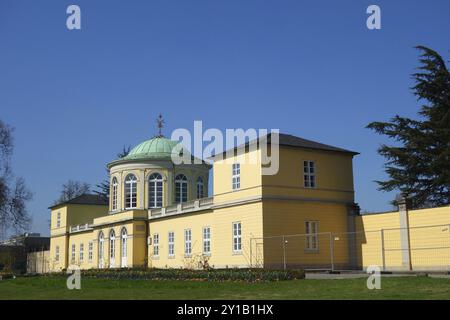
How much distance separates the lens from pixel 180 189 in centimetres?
5338

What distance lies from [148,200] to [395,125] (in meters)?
21.2

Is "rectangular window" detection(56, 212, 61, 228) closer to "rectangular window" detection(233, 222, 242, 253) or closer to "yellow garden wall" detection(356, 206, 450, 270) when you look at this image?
"rectangular window" detection(233, 222, 242, 253)

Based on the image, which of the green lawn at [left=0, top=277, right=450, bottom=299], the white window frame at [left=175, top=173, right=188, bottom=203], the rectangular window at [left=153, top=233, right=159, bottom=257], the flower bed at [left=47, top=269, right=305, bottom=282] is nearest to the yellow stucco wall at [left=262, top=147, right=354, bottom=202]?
the flower bed at [left=47, top=269, right=305, bottom=282]

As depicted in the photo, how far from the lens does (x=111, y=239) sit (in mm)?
52844

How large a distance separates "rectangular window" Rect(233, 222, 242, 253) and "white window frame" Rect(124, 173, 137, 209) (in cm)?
1803

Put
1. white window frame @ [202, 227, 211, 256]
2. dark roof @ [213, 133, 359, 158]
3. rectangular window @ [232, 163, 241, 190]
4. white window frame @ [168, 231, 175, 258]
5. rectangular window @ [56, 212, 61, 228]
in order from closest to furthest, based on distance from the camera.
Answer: dark roof @ [213, 133, 359, 158] → rectangular window @ [232, 163, 241, 190] → white window frame @ [202, 227, 211, 256] → white window frame @ [168, 231, 175, 258] → rectangular window @ [56, 212, 61, 228]

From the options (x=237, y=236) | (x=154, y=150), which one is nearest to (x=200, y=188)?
(x=154, y=150)

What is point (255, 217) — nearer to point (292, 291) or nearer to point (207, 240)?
point (207, 240)

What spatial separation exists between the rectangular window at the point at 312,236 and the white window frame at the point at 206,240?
292 inches

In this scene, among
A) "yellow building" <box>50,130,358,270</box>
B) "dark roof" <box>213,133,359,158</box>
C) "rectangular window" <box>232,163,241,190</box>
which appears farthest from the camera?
"rectangular window" <box>232,163,241,190</box>

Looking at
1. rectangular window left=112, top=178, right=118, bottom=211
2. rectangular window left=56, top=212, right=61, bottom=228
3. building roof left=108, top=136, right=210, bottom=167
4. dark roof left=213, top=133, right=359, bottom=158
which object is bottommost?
rectangular window left=56, top=212, right=61, bottom=228

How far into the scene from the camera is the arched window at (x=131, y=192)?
52.9m

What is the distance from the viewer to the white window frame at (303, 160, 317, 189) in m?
36.0
